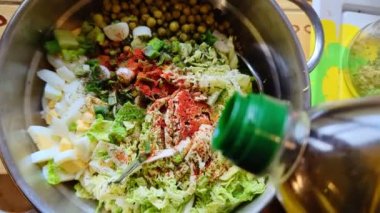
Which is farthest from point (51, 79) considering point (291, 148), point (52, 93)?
point (291, 148)

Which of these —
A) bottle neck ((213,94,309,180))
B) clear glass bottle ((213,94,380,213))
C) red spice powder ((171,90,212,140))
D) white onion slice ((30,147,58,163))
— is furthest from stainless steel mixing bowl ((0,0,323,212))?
bottle neck ((213,94,309,180))

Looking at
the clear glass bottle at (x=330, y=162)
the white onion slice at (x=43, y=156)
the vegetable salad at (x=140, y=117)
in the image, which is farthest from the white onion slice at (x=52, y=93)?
the clear glass bottle at (x=330, y=162)

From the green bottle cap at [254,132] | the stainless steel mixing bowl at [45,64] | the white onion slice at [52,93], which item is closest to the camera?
the green bottle cap at [254,132]

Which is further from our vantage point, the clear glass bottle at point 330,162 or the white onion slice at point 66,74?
the white onion slice at point 66,74

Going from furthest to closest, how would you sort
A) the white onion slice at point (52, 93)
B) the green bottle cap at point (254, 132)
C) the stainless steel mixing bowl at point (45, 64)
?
the white onion slice at point (52, 93)
the stainless steel mixing bowl at point (45, 64)
the green bottle cap at point (254, 132)

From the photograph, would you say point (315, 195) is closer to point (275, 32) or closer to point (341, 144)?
point (341, 144)

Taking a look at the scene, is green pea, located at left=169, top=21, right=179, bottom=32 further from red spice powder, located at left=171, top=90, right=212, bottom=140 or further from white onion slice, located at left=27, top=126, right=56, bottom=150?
white onion slice, located at left=27, top=126, right=56, bottom=150

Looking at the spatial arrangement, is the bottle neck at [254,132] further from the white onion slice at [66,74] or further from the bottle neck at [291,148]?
the white onion slice at [66,74]
